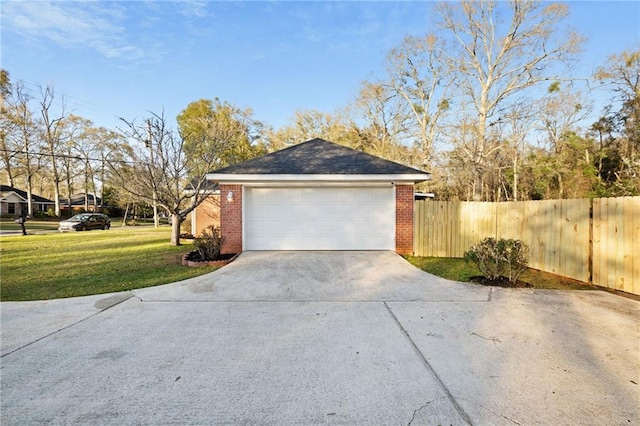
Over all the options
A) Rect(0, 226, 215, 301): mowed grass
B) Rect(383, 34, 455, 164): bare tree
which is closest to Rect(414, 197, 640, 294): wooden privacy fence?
Rect(0, 226, 215, 301): mowed grass

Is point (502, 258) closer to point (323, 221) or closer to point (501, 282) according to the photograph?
point (501, 282)

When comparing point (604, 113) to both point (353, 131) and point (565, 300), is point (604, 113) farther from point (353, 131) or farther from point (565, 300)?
point (565, 300)

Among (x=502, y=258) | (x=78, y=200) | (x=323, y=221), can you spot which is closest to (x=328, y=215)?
(x=323, y=221)

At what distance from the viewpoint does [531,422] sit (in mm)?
2201

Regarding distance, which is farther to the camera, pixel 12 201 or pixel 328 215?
pixel 12 201

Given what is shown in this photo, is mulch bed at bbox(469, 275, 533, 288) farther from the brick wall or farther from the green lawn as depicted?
the green lawn

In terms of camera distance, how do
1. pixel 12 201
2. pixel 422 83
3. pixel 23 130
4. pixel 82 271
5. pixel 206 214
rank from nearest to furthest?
pixel 82 271, pixel 206 214, pixel 422 83, pixel 23 130, pixel 12 201

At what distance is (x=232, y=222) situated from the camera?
365 inches

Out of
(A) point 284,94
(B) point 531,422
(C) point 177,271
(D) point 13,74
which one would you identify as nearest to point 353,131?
(A) point 284,94

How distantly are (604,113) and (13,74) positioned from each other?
46.8 meters

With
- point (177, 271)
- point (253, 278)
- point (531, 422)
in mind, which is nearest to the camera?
point (531, 422)

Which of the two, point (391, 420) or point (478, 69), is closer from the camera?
point (391, 420)

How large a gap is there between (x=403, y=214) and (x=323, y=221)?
2.52m

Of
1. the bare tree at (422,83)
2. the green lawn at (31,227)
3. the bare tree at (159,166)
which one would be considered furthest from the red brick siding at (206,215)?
the bare tree at (422,83)
